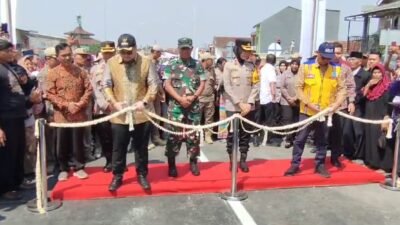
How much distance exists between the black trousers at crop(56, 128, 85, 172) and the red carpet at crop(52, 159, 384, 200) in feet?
0.81

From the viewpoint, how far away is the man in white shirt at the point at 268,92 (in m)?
8.16

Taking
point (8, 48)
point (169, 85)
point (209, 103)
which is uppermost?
point (8, 48)

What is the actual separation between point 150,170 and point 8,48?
2.31 metres

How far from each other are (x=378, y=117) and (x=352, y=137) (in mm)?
662

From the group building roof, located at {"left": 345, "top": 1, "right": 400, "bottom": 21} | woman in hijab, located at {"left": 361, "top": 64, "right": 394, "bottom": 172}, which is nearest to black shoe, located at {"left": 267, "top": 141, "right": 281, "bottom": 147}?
woman in hijab, located at {"left": 361, "top": 64, "right": 394, "bottom": 172}

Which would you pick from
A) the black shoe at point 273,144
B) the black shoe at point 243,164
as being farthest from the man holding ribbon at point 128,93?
the black shoe at point 273,144

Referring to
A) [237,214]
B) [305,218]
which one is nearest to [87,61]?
[237,214]

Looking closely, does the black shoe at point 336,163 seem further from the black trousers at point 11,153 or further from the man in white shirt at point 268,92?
the black trousers at point 11,153

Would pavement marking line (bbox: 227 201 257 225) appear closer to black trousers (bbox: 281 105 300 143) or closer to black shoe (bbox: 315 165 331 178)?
black shoe (bbox: 315 165 331 178)

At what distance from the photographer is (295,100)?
7.77m

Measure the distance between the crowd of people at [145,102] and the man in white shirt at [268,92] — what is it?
5.54 feet

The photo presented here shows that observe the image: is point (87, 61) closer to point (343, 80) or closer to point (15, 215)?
point (15, 215)

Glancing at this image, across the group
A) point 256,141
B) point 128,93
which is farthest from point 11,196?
point 256,141

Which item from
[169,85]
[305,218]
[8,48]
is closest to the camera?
[305,218]
